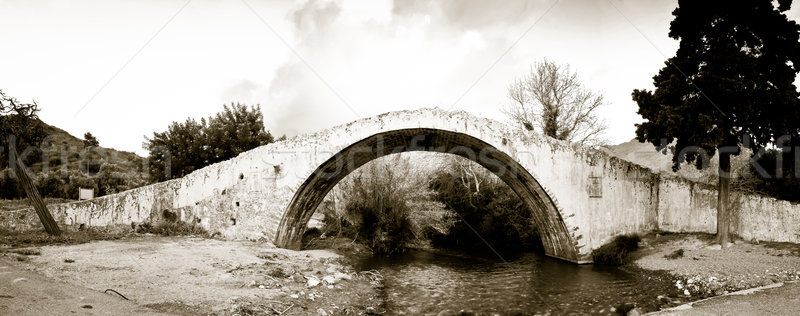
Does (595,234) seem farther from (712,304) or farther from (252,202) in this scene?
(252,202)

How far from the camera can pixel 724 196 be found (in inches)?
488

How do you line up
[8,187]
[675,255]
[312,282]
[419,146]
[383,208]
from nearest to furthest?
[312,282] → [675,255] → [419,146] → [383,208] → [8,187]

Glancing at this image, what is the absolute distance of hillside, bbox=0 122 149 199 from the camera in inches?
971

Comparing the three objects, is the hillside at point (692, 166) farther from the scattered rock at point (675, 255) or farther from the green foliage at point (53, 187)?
the green foliage at point (53, 187)

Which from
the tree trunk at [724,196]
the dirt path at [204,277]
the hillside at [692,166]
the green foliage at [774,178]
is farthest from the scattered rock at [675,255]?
the dirt path at [204,277]

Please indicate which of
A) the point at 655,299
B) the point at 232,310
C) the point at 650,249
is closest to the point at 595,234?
the point at 650,249

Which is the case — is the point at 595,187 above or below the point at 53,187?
above

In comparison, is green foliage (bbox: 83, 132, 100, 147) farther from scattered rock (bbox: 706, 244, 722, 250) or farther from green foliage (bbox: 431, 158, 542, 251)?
scattered rock (bbox: 706, 244, 722, 250)

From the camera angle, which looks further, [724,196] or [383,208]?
[383,208]

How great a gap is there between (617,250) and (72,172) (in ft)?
86.2

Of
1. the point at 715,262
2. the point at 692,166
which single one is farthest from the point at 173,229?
the point at 692,166

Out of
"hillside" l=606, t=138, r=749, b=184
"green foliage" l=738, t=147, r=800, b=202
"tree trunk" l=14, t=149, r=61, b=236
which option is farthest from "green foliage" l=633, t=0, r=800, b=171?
"tree trunk" l=14, t=149, r=61, b=236

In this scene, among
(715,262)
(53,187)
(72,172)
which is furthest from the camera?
(72,172)

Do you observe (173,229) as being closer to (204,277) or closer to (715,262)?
(204,277)
